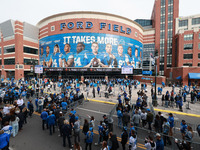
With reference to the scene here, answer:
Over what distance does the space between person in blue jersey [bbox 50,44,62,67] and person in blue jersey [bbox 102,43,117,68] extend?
17.3 meters

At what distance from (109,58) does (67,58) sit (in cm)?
1584

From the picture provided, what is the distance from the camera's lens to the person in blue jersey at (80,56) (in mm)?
39500

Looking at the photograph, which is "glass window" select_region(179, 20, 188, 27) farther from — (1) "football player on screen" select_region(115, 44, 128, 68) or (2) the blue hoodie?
(2) the blue hoodie

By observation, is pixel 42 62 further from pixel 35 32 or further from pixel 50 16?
pixel 50 16

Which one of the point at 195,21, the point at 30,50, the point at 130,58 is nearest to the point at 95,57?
the point at 130,58

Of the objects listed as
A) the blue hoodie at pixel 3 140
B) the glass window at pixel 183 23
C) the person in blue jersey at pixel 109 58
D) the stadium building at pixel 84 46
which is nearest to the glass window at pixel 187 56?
the stadium building at pixel 84 46

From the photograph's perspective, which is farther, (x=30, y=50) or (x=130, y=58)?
(x=30, y=50)

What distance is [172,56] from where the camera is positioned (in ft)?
174

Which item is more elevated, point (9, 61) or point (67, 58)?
point (67, 58)

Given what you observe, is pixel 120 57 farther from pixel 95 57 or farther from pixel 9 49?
pixel 9 49

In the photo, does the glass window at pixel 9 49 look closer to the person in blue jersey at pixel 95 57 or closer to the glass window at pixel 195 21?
the person in blue jersey at pixel 95 57

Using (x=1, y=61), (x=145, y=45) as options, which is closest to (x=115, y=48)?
(x=145, y=45)

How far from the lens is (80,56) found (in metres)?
39.7

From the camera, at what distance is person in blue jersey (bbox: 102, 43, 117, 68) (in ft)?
133
